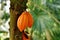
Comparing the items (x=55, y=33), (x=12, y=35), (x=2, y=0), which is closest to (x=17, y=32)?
(x=12, y=35)

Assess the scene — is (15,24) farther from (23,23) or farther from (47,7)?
(47,7)

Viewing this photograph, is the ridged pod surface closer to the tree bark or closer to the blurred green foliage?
the tree bark

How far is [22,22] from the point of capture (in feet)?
1.90

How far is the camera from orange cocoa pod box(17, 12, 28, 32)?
550 millimetres

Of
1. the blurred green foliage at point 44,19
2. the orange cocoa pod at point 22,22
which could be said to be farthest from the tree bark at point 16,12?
the blurred green foliage at point 44,19

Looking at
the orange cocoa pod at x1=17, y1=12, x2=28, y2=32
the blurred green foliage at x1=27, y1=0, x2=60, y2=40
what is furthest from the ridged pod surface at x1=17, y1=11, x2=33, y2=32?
the blurred green foliage at x1=27, y1=0, x2=60, y2=40

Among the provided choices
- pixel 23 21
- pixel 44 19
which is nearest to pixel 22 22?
pixel 23 21

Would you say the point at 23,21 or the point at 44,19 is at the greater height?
the point at 23,21

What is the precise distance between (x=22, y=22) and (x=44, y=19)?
44 centimetres

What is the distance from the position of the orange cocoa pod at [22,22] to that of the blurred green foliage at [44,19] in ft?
1.27

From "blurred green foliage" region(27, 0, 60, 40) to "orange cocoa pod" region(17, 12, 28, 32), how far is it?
0.39 m

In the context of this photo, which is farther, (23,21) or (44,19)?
(44,19)

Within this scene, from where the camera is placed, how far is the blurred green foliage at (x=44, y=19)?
3.25 feet

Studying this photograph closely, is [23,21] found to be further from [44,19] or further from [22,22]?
[44,19]
